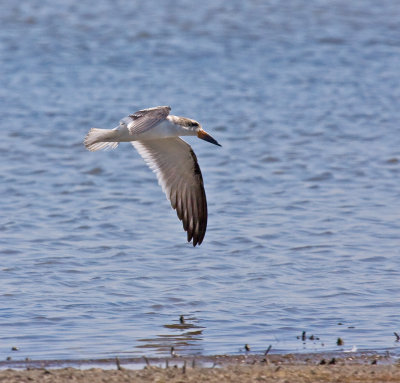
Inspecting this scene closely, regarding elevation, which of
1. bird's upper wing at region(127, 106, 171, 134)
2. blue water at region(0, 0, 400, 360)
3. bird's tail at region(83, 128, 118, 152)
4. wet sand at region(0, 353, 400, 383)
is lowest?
blue water at region(0, 0, 400, 360)

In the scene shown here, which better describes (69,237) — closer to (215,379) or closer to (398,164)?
(215,379)

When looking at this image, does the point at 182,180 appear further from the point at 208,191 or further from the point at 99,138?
the point at 208,191

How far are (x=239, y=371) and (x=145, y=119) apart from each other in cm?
253

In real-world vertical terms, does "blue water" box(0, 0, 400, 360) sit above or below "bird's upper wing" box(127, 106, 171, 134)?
below

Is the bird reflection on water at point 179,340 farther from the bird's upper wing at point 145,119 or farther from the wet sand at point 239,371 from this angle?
the bird's upper wing at point 145,119

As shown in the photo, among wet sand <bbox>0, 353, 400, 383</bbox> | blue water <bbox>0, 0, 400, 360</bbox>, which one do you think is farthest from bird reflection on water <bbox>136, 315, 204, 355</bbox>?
wet sand <bbox>0, 353, 400, 383</bbox>

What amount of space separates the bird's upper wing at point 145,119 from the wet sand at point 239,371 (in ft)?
6.66

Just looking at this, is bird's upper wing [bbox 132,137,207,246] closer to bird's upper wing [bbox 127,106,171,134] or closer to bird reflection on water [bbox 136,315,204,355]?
bird's upper wing [bbox 127,106,171,134]

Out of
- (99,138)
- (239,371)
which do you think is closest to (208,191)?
(99,138)

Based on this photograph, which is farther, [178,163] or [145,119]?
[178,163]

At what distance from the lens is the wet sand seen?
559 cm

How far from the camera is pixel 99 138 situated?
8.23 meters

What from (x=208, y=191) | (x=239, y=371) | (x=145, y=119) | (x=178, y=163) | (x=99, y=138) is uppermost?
(x=145, y=119)

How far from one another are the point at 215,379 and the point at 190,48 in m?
14.3
